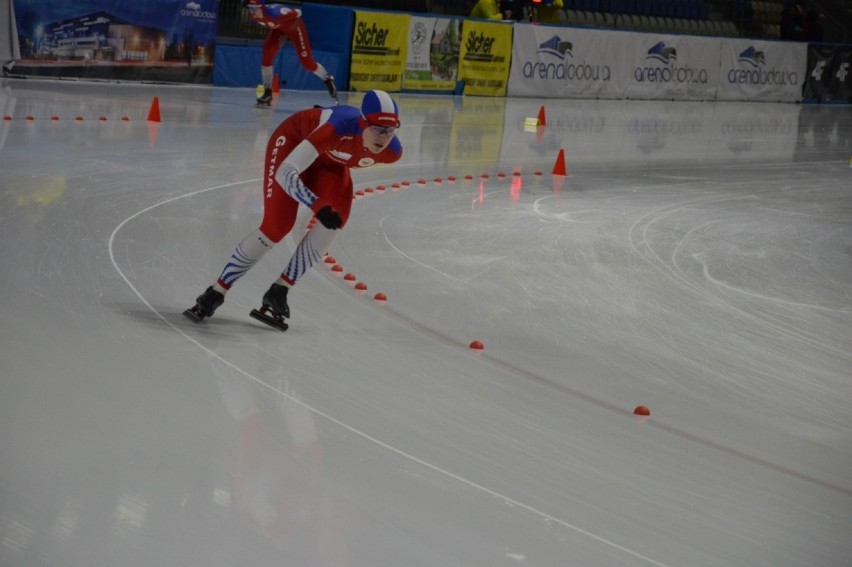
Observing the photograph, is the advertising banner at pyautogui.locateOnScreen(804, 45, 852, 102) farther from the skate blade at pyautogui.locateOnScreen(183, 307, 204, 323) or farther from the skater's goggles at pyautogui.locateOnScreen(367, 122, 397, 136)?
the skate blade at pyautogui.locateOnScreen(183, 307, 204, 323)

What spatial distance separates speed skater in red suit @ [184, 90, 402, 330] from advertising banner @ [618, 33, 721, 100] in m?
20.8

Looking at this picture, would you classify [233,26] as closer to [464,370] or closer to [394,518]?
[464,370]

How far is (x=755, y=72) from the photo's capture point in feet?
91.7

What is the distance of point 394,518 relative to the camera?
3322 mm

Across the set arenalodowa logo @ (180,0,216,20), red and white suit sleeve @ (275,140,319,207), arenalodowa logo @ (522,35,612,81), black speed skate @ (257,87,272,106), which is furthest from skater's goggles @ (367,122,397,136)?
Answer: arenalodowa logo @ (522,35,612,81)

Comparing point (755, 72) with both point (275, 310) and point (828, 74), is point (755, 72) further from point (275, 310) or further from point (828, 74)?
point (275, 310)

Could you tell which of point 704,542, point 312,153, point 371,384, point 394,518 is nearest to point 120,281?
point 312,153

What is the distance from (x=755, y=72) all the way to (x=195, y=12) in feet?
50.4

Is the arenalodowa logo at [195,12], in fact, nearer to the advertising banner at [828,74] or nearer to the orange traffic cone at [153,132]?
the orange traffic cone at [153,132]

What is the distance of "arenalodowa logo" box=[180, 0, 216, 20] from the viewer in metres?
17.4

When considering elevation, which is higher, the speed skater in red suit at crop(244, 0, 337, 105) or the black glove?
the speed skater in red suit at crop(244, 0, 337, 105)

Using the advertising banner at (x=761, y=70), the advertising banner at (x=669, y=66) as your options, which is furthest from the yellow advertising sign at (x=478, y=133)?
the advertising banner at (x=761, y=70)

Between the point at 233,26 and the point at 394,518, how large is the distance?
709 inches

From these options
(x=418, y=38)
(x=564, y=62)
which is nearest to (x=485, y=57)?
(x=418, y=38)
